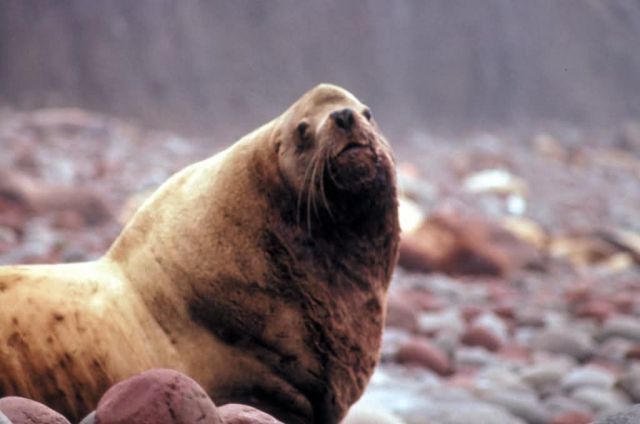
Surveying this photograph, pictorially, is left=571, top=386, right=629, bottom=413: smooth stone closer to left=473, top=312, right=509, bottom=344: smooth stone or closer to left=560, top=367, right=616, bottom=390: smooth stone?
left=560, top=367, right=616, bottom=390: smooth stone

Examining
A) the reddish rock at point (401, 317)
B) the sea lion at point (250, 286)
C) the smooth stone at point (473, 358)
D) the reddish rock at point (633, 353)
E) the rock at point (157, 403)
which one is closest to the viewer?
the rock at point (157, 403)

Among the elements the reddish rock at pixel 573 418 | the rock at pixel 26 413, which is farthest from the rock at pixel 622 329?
the rock at pixel 26 413

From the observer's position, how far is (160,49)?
16391 mm

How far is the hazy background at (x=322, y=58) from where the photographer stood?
15109 millimetres

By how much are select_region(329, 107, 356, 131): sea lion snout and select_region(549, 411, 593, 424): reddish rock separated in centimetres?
168

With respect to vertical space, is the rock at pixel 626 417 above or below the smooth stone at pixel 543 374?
below

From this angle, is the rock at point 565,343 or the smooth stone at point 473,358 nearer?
the smooth stone at point 473,358

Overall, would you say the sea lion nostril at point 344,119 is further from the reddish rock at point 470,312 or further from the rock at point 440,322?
the reddish rock at point 470,312

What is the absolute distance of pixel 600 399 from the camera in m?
3.91

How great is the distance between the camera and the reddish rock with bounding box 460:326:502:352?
5.26 m

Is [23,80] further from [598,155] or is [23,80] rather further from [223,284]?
[223,284]

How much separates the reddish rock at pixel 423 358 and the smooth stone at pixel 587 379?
0.66m

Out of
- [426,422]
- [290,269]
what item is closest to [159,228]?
[290,269]

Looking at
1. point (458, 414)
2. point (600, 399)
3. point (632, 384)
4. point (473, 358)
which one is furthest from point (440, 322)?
point (458, 414)
